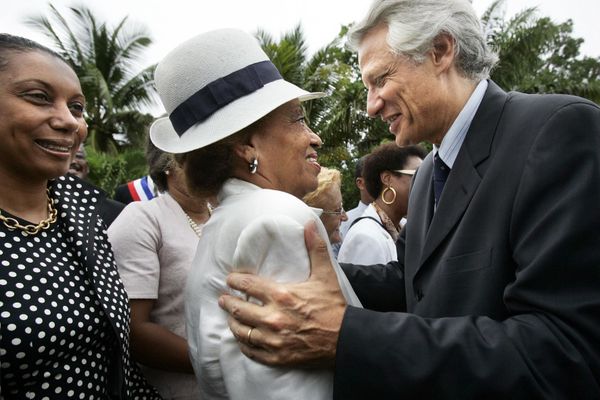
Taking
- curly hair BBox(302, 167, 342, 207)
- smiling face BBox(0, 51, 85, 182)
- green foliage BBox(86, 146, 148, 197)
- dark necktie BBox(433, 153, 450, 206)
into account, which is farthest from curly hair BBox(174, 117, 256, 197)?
green foliage BBox(86, 146, 148, 197)

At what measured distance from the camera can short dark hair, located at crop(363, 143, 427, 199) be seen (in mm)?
4555

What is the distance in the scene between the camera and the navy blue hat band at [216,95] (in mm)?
1854

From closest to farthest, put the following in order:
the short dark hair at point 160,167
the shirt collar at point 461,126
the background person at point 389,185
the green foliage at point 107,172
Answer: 1. the shirt collar at point 461,126
2. the short dark hair at point 160,167
3. the background person at point 389,185
4. the green foliage at point 107,172

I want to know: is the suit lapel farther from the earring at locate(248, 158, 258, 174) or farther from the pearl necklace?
the pearl necklace

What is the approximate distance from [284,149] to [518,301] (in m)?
0.95

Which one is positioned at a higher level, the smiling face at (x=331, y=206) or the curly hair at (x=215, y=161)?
the curly hair at (x=215, y=161)

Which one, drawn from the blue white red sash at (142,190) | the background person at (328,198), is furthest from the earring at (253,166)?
the blue white red sash at (142,190)

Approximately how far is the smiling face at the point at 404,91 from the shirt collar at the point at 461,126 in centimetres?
8

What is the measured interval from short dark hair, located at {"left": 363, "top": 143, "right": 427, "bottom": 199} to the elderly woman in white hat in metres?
2.59

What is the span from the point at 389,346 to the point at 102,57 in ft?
85.2

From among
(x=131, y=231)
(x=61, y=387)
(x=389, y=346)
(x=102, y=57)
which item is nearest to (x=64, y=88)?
(x=131, y=231)

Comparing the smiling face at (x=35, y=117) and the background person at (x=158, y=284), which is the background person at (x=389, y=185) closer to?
the background person at (x=158, y=284)

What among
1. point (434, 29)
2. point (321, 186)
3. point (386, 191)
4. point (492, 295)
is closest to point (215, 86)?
point (434, 29)

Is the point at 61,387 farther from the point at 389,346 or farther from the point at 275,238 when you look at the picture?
the point at 389,346
